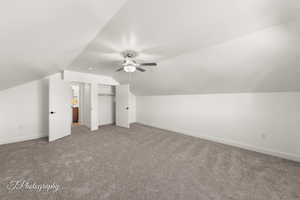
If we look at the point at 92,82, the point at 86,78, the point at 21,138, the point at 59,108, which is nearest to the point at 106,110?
the point at 92,82

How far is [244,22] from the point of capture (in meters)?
1.51

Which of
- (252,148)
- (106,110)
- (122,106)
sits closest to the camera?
(252,148)

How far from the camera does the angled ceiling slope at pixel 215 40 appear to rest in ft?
4.27

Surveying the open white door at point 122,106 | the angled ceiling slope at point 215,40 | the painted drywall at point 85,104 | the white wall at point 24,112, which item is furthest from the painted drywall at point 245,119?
the white wall at point 24,112

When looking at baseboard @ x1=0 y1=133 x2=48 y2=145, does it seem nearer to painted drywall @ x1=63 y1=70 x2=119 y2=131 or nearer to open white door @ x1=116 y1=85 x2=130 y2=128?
painted drywall @ x1=63 y1=70 x2=119 y2=131

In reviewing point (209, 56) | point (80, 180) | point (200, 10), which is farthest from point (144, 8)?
point (80, 180)

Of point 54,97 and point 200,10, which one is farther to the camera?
point 54,97

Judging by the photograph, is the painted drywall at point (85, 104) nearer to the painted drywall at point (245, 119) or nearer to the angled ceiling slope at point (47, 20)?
the angled ceiling slope at point (47, 20)

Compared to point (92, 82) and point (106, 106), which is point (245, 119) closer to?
point (92, 82)

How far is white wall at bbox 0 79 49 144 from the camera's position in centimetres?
301

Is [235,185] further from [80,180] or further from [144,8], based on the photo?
[144,8]

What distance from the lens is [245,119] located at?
2.86 metres

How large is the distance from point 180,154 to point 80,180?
6.54 ft

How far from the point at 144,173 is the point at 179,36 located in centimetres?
244
